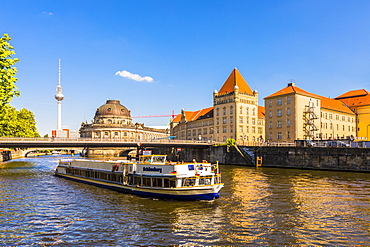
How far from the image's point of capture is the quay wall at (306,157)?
5331 centimetres

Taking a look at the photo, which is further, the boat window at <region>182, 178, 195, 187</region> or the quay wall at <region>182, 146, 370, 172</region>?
the quay wall at <region>182, 146, 370, 172</region>

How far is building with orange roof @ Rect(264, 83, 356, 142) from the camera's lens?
80.8 metres

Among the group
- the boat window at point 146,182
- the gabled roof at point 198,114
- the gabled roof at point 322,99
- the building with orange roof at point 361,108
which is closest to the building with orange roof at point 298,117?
the gabled roof at point 322,99

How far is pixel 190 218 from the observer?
22.8 m

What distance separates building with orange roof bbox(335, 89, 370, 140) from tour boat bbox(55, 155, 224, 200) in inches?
3389

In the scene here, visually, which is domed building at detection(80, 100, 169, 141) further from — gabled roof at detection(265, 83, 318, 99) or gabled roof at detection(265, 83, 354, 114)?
gabled roof at detection(265, 83, 354, 114)

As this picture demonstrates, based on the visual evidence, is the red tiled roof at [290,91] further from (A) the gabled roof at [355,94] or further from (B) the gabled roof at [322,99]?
(A) the gabled roof at [355,94]

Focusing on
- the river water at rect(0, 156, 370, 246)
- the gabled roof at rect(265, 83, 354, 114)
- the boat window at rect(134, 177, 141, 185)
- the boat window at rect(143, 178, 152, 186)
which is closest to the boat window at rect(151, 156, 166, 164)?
the boat window at rect(134, 177, 141, 185)

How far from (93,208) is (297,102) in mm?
66876

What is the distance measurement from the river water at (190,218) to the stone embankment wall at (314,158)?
815 inches

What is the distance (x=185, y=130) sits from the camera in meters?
129

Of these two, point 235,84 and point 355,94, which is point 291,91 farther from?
point 355,94

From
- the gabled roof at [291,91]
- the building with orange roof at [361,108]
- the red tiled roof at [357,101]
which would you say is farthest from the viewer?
the red tiled roof at [357,101]

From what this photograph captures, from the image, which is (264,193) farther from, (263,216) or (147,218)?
(147,218)
